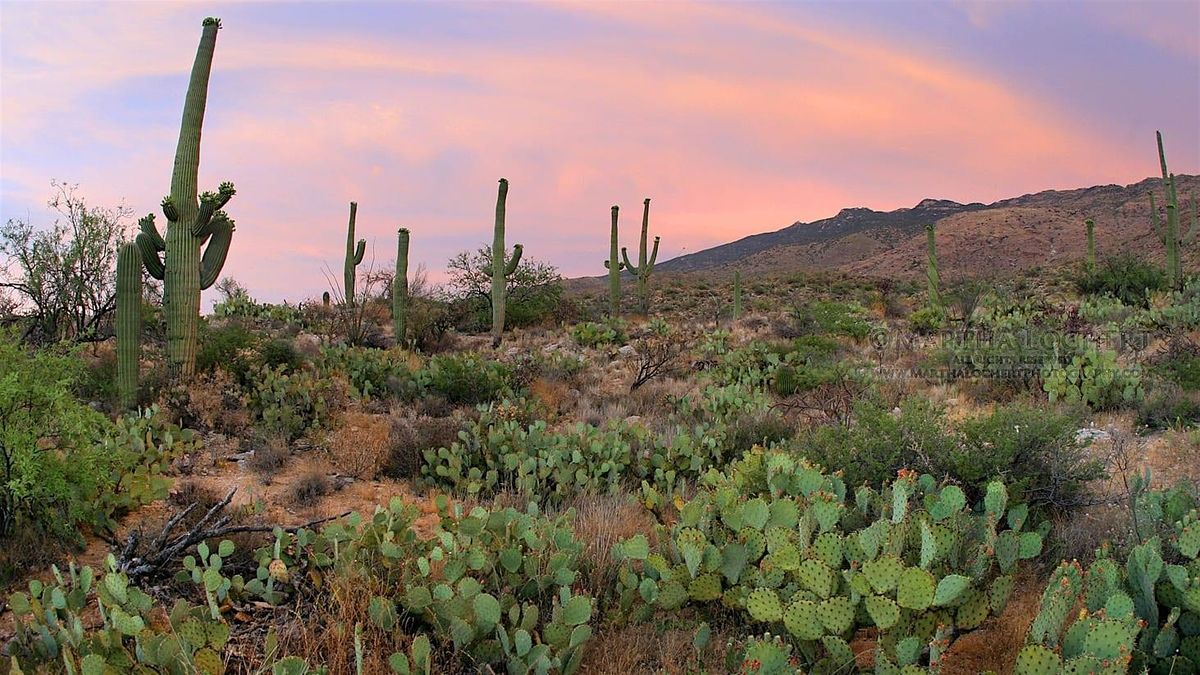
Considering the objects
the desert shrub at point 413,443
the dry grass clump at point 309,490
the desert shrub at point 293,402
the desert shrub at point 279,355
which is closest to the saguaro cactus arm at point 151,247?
the desert shrub at point 279,355

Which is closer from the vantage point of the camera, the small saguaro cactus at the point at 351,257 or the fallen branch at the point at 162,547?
the fallen branch at the point at 162,547

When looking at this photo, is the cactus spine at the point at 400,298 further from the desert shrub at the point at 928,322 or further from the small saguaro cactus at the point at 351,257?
the desert shrub at the point at 928,322

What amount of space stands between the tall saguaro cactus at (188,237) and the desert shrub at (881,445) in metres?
8.02

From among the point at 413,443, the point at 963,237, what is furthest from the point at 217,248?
the point at 963,237

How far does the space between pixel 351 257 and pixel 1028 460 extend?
19288 mm

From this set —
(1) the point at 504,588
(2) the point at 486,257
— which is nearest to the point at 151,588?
(1) the point at 504,588

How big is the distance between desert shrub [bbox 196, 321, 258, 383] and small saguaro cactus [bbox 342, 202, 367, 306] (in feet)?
33.7

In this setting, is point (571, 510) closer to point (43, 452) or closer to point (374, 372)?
point (43, 452)

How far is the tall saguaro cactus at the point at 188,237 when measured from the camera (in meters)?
9.91

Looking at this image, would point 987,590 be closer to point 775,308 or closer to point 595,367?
point 595,367

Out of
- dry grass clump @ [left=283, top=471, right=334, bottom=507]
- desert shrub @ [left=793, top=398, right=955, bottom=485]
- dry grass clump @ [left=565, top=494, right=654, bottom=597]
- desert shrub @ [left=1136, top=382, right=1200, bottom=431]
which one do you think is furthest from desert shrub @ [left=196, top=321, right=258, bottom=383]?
desert shrub @ [left=1136, top=382, right=1200, bottom=431]

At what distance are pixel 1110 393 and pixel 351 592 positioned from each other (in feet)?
27.4

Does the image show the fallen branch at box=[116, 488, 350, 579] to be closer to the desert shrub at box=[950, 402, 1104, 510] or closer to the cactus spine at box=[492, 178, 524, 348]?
the desert shrub at box=[950, 402, 1104, 510]

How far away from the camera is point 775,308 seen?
24000 mm
